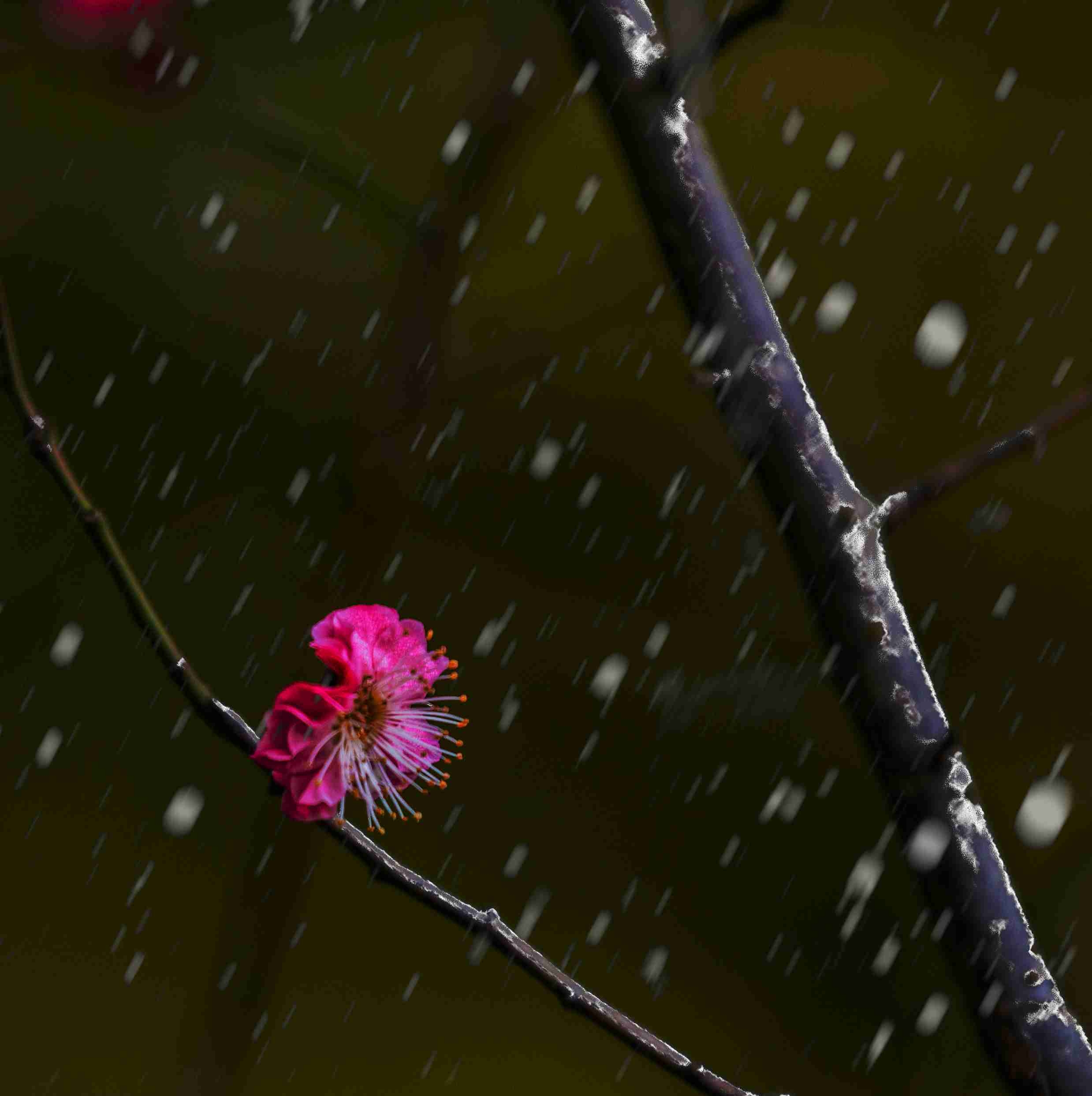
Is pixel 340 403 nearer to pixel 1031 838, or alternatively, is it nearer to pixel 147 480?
pixel 147 480

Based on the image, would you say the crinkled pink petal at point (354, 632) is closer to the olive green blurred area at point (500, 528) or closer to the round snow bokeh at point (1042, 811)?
the olive green blurred area at point (500, 528)

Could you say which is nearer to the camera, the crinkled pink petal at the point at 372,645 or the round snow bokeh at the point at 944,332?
the crinkled pink petal at the point at 372,645

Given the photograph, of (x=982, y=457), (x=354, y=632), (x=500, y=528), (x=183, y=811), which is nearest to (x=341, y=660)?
(x=354, y=632)

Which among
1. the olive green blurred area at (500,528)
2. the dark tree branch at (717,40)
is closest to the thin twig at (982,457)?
the dark tree branch at (717,40)

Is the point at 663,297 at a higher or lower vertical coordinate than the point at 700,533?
higher

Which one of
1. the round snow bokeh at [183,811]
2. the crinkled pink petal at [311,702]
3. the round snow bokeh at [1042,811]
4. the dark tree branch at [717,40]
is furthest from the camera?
the round snow bokeh at [183,811]

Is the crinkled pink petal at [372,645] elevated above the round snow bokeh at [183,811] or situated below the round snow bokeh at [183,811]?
above

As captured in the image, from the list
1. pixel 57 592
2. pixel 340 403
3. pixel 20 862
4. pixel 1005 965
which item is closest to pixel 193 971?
pixel 20 862
